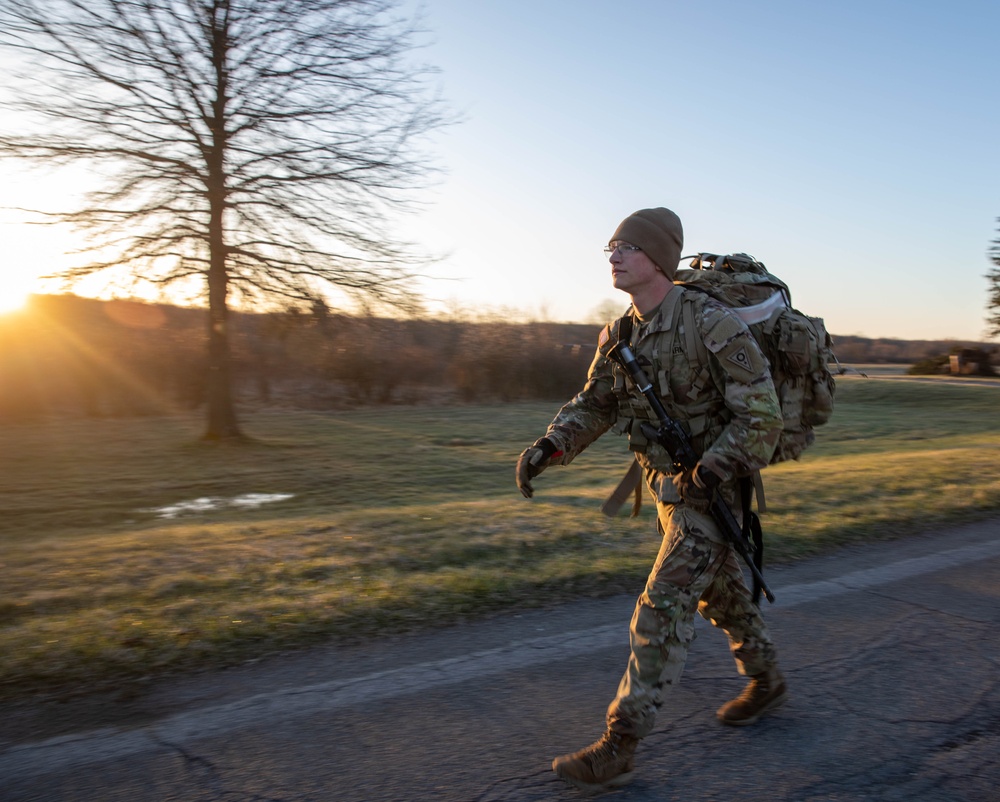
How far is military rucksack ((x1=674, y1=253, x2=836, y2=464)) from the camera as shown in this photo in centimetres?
312

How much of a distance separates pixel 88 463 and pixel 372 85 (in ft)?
22.5

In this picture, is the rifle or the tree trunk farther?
the tree trunk

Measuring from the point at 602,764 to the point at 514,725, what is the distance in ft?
1.79

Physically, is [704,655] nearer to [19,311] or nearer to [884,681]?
[884,681]

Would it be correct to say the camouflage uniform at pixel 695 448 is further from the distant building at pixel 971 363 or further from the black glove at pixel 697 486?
the distant building at pixel 971 363

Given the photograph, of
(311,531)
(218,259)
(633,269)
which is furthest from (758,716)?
(218,259)

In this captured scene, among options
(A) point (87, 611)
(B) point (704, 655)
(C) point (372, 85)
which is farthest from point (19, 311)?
(B) point (704, 655)

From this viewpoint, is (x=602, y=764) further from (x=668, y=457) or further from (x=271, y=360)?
(x=271, y=360)

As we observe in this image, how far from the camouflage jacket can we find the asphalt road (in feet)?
3.37

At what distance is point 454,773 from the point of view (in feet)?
9.46

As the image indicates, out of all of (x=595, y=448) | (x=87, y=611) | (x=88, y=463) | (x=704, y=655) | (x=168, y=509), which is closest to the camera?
(x=704, y=655)

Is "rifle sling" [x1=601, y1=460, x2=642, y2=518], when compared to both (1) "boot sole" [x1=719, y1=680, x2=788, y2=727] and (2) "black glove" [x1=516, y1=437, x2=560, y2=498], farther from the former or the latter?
(1) "boot sole" [x1=719, y1=680, x2=788, y2=727]

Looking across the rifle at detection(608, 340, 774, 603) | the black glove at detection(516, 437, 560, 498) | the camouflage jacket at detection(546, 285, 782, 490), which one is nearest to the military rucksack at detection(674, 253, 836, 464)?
the camouflage jacket at detection(546, 285, 782, 490)

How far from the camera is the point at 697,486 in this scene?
296 centimetres
